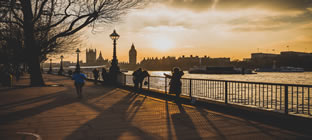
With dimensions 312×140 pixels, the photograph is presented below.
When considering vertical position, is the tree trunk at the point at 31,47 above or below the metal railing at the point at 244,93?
above

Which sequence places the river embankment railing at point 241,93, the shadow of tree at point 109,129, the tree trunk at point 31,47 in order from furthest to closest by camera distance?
the tree trunk at point 31,47 → the river embankment railing at point 241,93 → the shadow of tree at point 109,129

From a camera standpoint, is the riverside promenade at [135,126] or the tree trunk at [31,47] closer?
the riverside promenade at [135,126]

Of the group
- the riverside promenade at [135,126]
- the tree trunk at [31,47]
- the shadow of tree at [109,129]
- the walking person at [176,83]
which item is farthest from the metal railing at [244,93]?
the tree trunk at [31,47]

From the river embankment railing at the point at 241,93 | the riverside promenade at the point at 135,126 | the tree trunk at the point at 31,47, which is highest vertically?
the tree trunk at the point at 31,47

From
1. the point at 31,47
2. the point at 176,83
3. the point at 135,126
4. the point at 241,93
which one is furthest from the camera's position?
the point at 31,47

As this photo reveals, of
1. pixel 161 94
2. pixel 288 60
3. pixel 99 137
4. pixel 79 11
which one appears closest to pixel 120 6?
pixel 79 11

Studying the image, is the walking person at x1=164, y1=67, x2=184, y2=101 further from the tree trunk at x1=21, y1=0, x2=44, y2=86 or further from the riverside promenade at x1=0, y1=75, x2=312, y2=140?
the tree trunk at x1=21, y1=0, x2=44, y2=86

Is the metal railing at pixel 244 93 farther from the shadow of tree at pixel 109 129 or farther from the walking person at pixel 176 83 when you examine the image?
the shadow of tree at pixel 109 129

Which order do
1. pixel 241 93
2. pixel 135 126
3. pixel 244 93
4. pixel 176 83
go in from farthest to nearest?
pixel 244 93
pixel 176 83
pixel 241 93
pixel 135 126

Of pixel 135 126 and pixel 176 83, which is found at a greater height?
pixel 176 83

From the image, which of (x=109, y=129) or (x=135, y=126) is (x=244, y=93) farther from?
(x=109, y=129)

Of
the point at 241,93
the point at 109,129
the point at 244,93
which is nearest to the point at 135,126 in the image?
the point at 109,129

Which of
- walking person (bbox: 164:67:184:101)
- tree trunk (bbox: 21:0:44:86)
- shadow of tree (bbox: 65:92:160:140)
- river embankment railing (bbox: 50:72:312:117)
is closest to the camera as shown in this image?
shadow of tree (bbox: 65:92:160:140)

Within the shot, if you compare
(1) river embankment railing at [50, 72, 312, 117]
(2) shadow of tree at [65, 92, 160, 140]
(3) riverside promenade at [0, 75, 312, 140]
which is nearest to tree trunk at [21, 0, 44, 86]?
(1) river embankment railing at [50, 72, 312, 117]
